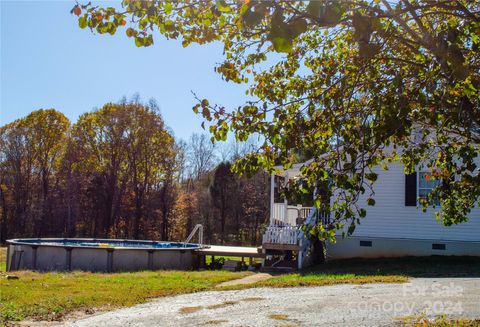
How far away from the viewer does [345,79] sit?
19.5 feet

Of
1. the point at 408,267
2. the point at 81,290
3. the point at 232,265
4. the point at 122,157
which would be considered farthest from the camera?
the point at 122,157

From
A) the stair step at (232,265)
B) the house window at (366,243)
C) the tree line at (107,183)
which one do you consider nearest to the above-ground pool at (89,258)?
the stair step at (232,265)

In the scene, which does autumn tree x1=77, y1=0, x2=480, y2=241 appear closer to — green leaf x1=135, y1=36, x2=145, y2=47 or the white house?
green leaf x1=135, y1=36, x2=145, y2=47

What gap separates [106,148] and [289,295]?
3602cm

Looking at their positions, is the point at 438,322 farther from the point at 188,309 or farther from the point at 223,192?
the point at 223,192

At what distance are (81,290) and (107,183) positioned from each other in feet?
113

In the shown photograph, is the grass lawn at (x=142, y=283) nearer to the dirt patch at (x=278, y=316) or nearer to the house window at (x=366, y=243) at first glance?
the house window at (x=366, y=243)

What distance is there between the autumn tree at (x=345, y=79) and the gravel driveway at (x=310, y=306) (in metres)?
2.06

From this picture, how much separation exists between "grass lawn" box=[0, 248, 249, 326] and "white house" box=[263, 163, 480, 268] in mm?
2922

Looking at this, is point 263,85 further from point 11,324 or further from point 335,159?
point 11,324

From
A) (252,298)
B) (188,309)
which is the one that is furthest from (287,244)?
(188,309)

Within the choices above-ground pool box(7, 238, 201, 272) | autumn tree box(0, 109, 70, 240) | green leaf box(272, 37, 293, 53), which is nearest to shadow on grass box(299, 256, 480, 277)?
above-ground pool box(7, 238, 201, 272)

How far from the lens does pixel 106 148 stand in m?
44.4

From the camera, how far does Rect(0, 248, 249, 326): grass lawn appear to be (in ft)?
31.4
